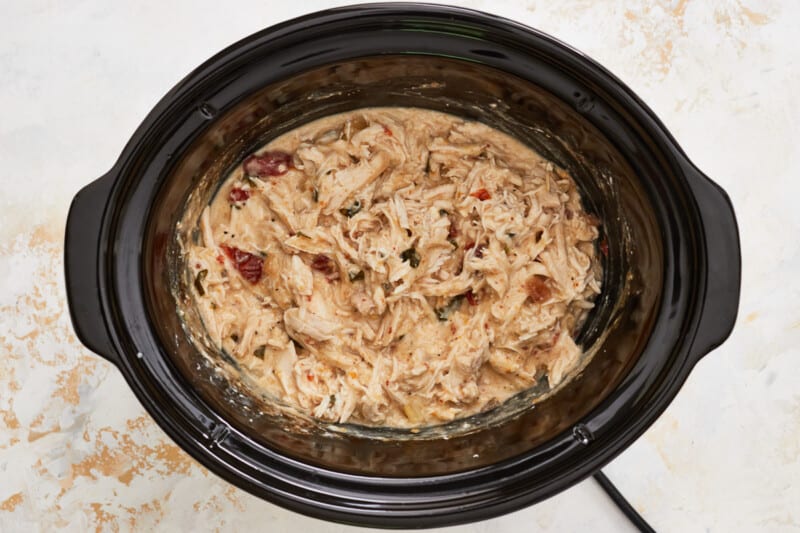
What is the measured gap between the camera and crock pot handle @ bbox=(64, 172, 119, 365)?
164 centimetres

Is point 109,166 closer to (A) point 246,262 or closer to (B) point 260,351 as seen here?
(A) point 246,262

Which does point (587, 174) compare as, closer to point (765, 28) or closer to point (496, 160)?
point (496, 160)

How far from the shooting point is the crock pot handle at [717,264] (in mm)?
1650

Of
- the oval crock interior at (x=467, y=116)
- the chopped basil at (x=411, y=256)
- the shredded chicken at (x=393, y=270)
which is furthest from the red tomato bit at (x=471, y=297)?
the oval crock interior at (x=467, y=116)


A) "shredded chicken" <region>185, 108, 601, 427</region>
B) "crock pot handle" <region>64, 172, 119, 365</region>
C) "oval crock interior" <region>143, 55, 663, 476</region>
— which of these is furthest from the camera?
"shredded chicken" <region>185, 108, 601, 427</region>

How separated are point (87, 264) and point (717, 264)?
1384 millimetres

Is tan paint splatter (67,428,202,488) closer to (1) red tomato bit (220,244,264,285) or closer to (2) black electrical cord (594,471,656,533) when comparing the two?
(1) red tomato bit (220,244,264,285)

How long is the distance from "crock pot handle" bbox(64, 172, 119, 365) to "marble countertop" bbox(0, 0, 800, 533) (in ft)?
1.83

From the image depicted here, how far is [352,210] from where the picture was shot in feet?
6.81

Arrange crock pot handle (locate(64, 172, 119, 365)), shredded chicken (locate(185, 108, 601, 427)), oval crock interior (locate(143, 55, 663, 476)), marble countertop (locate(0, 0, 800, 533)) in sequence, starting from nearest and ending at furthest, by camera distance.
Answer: crock pot handle (locate(64, 172, 119, 365)), oval crock interior (locate(143, 55, 663, 476)), shredded chicken (locate(185, 108, 601, 427)), marble countertop (locate(0, 0, 800, 533))

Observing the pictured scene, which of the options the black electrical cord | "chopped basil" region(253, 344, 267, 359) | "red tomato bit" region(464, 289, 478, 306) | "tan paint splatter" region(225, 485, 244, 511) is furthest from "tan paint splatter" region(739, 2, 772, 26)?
"tan paint splatter" region(225, 485, 244, 511)

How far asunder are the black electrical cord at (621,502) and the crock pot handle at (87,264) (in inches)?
54.7

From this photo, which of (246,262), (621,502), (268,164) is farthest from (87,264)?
(621,502)

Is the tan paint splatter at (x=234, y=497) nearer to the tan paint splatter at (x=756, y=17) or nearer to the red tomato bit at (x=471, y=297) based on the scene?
the red tomato bit at (x=471, y=297)
